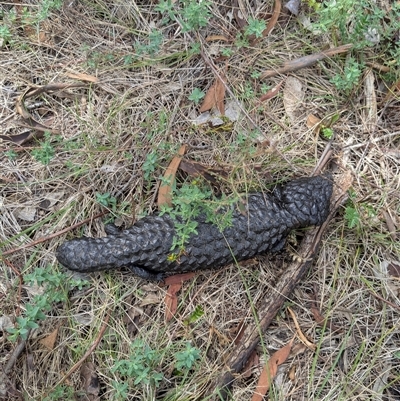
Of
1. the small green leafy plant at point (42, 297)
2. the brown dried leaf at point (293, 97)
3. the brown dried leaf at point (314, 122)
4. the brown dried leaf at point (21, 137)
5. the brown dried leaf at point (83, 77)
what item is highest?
the brown dried leaf at point (83, 77)

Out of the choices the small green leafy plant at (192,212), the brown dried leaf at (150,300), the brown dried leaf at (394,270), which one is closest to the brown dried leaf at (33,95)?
the small green leafy plant at (192,212)

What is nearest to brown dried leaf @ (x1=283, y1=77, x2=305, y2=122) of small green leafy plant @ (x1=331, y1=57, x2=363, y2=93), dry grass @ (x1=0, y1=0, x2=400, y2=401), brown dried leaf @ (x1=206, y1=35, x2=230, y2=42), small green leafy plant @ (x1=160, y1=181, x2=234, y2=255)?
dry grass @ (x1=0, y1=0, x2=400, y2=401)

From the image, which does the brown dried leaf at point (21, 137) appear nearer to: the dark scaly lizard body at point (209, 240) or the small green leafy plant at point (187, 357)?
the dark scaly lizard body at point (209, 240)

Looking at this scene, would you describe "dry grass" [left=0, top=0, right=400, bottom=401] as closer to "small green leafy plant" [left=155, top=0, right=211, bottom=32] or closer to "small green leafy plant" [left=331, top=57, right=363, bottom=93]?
"small green leafy plant" [left=331, top=57, right=363, bottom=93]

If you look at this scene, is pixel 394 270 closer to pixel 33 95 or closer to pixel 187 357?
pixel 187 357

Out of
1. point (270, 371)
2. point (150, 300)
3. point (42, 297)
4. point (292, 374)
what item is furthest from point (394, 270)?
point (42, 297)
